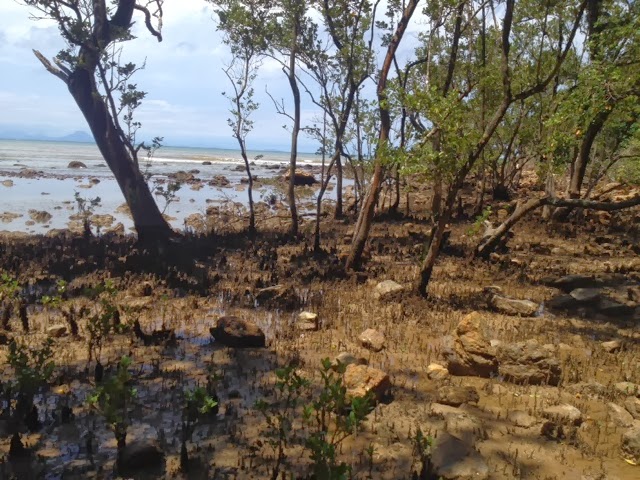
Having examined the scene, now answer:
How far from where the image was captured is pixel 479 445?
441 cm

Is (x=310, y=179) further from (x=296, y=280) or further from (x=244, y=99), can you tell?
(x=296, y=280)

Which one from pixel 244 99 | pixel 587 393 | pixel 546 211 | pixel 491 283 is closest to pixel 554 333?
pixel 587 393

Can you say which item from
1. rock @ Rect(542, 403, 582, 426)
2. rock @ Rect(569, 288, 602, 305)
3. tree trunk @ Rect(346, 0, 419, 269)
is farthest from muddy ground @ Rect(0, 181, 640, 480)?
tree trunk @ Rect(346, 0, 419, 269)

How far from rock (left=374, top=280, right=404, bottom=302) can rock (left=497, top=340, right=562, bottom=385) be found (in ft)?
10.1

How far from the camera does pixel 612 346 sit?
686cm

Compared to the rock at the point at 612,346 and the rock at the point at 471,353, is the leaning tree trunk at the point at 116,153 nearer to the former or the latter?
the rock at the point at 471,353

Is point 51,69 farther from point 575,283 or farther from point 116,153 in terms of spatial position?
point 575,283

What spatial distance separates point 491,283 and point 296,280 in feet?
12.8

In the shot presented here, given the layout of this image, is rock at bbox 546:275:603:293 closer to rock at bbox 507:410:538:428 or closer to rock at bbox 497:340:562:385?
rock at bbox 497:340:562:385

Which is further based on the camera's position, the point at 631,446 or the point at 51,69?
the point at 51,69

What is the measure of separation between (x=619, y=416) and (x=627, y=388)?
2.58 ft

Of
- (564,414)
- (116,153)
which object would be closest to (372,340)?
(564,414)

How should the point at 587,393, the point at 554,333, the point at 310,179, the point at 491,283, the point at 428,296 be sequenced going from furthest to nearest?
the point at 310,179 → the point at 491,283 → the point at 428,296 → the point at 554,333 → the point at 587,393

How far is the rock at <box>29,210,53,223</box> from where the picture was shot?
18873 millimetres
